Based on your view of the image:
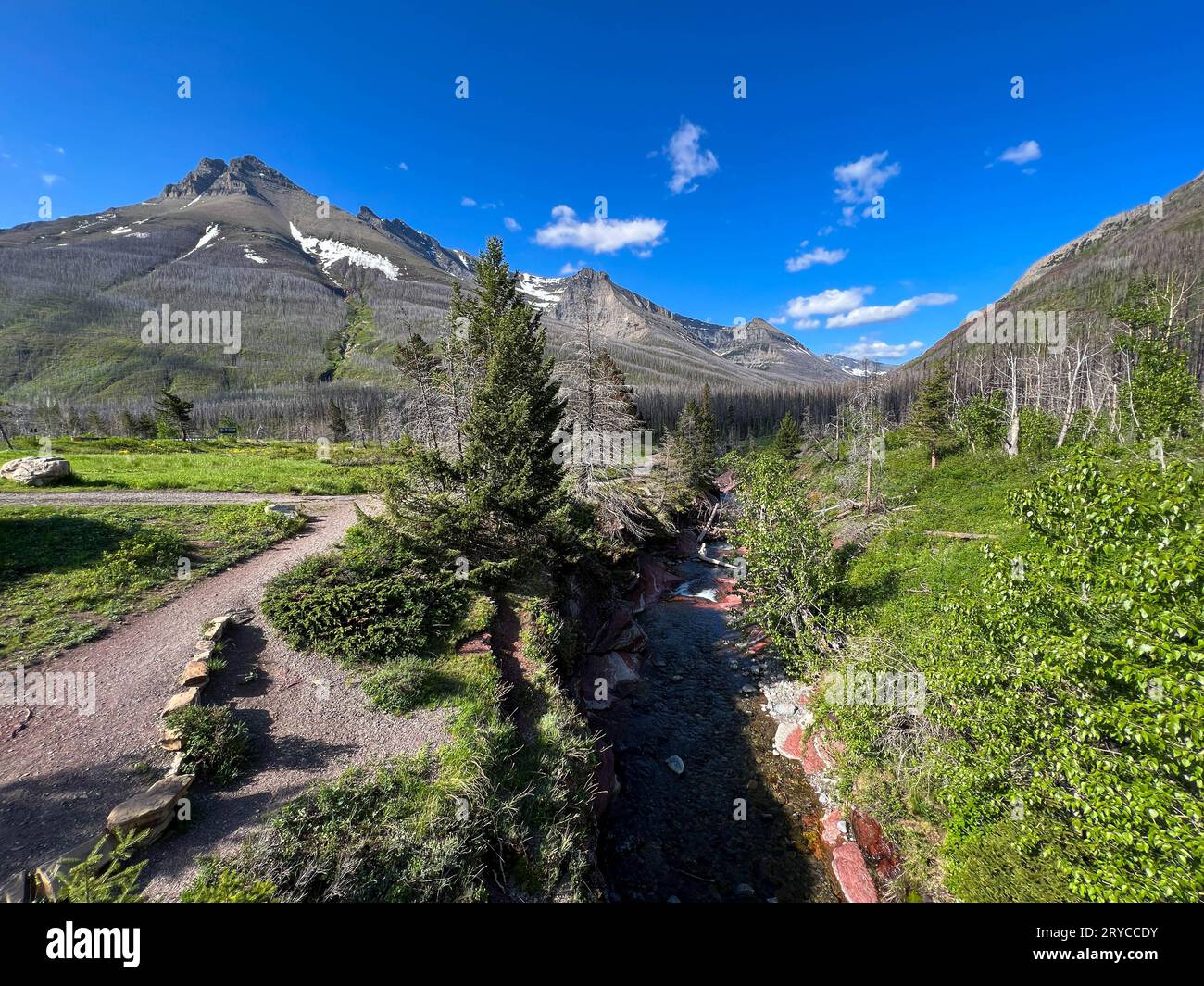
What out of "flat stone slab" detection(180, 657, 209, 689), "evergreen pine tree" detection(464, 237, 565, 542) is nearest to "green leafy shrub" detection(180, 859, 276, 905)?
"flat stone slab" detection(180, 657, 209, 689)

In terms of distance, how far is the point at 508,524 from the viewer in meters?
17.3

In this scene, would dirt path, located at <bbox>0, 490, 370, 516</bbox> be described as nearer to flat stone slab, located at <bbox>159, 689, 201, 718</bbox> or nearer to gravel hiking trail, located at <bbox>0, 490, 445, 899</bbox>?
gravel hiking trail, located at <bbox>0, 490, 445, 899</bbox>

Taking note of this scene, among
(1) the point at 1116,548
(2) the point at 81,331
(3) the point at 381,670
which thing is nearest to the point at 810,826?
(1) the point at 1116,548

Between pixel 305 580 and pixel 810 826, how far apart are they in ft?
54.2

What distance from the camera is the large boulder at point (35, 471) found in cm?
2056

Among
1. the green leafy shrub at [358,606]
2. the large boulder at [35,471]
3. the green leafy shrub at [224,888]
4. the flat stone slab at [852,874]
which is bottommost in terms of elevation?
the flat stone slab at [852,874]

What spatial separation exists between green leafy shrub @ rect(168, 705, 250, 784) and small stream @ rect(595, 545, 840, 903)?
892 centimetres

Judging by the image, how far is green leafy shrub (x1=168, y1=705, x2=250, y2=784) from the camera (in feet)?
27.6

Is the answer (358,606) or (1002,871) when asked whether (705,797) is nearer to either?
(1002,871)

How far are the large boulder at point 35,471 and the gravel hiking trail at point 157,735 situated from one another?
49.6ft

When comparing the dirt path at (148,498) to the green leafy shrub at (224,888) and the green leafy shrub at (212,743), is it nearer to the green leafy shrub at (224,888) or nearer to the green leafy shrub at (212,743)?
the green leafy shrub at (212,743)

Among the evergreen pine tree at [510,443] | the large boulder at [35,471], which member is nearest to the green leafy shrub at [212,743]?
the evergreen pine tree at [510,443]

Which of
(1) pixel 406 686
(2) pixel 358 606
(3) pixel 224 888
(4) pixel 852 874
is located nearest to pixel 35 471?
(2) pixel 358 606
